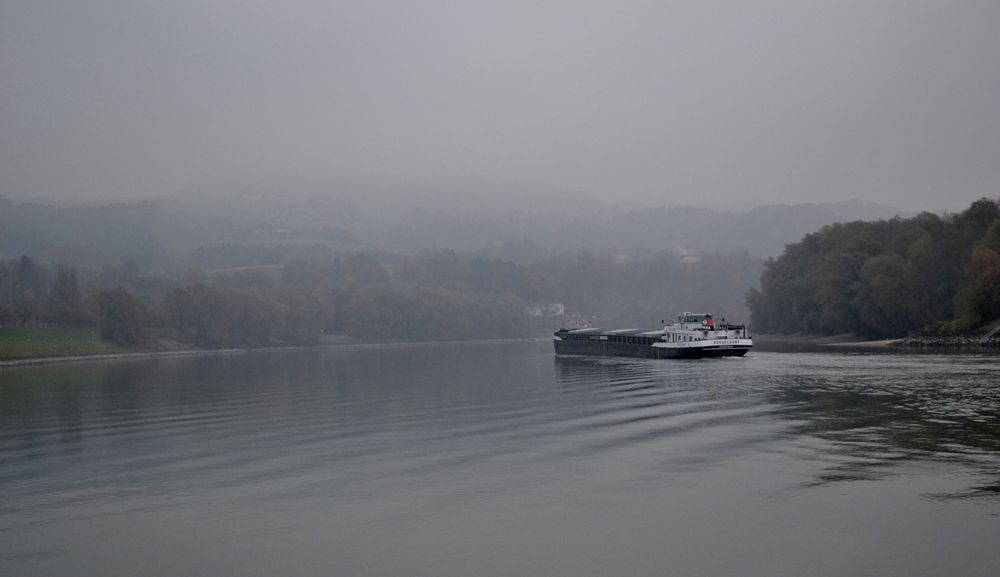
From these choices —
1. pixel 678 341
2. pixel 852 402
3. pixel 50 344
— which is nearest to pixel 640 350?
pixel 678 341

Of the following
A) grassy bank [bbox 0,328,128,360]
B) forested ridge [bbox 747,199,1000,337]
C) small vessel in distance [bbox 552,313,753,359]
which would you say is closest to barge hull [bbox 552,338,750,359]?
small vessel in distance [bbox 552,313,753,359]

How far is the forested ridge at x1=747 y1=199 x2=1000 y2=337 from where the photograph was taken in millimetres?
117250

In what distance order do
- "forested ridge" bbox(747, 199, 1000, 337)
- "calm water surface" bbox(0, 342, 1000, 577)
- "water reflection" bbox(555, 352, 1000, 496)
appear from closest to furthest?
"calm water surface" bbox(0, 342, 1000, 577), "water reflection" bbox(555, 352, 1000, 496), "forested ridge" bbox(747, 199, 1000, 337)

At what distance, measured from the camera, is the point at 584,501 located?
26688mm

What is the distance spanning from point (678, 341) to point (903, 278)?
44.9 meters

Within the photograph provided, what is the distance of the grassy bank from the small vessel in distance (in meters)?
94.9

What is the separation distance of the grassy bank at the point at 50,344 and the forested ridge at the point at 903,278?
137 metres

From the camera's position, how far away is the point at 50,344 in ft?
562

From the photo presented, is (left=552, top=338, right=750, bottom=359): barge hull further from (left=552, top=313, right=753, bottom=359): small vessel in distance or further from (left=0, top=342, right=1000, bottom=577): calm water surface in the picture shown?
(left=0, top=342, right=1000, bottom=577): calm water surface

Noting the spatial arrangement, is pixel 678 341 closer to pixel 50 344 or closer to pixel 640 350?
pixel 640 350

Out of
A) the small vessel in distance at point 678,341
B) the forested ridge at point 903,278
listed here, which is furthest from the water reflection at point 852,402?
the forested ridge at point 903,278

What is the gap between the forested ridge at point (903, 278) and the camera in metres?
117

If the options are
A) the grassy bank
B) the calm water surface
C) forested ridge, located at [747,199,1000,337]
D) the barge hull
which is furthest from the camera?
the grassy bank

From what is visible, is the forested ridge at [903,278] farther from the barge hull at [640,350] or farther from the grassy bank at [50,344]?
the grassy bank at [50,344]
